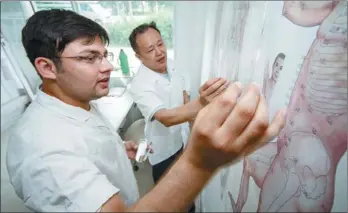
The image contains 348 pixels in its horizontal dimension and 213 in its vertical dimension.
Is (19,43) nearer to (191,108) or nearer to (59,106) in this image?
(59,106)

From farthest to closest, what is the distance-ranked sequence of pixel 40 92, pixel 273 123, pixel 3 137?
pixel 3 137
pixel 40 92
pixel 273 123

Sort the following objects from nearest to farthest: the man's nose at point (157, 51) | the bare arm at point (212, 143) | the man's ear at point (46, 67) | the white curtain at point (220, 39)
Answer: the bare arm at point (212, 143) → the man's ear at point (46, 67) → the man's nose at point (157, 51) → the white curtain at point (220, 39)

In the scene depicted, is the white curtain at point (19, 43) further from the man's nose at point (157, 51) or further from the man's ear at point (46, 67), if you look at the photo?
the man's nose at point (157, 51)

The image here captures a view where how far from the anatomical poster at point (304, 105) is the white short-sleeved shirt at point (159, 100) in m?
0.14

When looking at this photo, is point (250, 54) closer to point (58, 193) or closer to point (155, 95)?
point (155, 95)

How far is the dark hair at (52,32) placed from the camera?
30cm

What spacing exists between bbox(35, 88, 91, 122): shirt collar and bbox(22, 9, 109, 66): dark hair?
0.27 feet

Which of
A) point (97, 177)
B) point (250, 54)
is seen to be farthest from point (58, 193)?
point (250, 54)

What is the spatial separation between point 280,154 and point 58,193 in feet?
1.48

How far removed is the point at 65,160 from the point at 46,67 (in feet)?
0.52

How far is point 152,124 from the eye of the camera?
0.48 metres

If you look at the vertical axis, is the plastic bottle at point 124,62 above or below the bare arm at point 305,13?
below

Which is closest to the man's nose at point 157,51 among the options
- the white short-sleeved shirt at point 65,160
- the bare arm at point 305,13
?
the white short-sleeved shirt at point 65,160

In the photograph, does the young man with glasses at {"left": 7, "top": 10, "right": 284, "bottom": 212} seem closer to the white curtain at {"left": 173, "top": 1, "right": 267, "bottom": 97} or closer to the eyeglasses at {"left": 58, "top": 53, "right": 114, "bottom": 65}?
the eyeglasses at {"left": 58, "top": 53, "right": 114, "bottom": 65}
